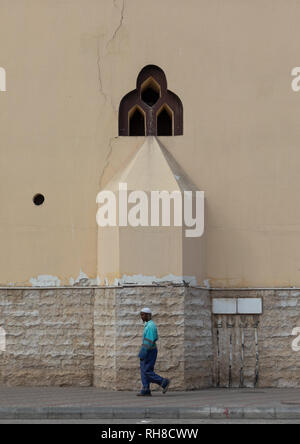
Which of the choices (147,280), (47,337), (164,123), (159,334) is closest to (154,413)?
(159,334)

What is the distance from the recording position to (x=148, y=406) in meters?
14.0

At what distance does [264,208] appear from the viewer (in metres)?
18.2

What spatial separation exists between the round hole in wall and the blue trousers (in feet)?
13.4

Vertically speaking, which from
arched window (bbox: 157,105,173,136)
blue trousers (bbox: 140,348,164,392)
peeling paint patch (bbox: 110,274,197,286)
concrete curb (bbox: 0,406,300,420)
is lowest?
concrete curb (bbox: 0,406,300,420)

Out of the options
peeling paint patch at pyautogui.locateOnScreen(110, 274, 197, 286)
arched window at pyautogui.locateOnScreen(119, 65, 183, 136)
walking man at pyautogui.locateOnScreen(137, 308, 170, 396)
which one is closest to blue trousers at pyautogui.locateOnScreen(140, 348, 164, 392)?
walking man at pyautogui.locateOnScreen(137, 308, 170, 396)

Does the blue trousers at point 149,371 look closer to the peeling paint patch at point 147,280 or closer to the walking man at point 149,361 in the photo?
the walking man at point 149,361

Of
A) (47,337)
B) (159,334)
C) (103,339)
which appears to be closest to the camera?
(159,334)

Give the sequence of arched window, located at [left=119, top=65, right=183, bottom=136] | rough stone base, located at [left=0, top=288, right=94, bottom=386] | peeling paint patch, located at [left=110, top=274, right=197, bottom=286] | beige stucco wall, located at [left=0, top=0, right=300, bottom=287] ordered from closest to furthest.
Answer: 1. peeling paint patch, located at [left=110, top=274, right=197, bottom=286]
2. rough stone base, located at [left=0, top=288, right=94, bottom=386]
3. beige stucco wall, located at [left=0, top=0, right=300, bottom=287]
4. arched window, located at [left=119, top=65, right=183, bottom=136]

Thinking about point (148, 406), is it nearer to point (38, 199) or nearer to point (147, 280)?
point (147, 280)

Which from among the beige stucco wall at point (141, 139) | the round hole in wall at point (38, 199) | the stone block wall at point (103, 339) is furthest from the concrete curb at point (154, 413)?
the round hole in wall at point (38, 199)

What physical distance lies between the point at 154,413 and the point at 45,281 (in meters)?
5.11

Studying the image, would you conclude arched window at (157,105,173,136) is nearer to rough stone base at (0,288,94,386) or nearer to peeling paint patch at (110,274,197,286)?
peeling paint patch at (110,274,197,286)

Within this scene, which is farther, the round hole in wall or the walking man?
the round hole in wall

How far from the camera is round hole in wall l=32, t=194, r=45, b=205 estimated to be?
60.2 feet
